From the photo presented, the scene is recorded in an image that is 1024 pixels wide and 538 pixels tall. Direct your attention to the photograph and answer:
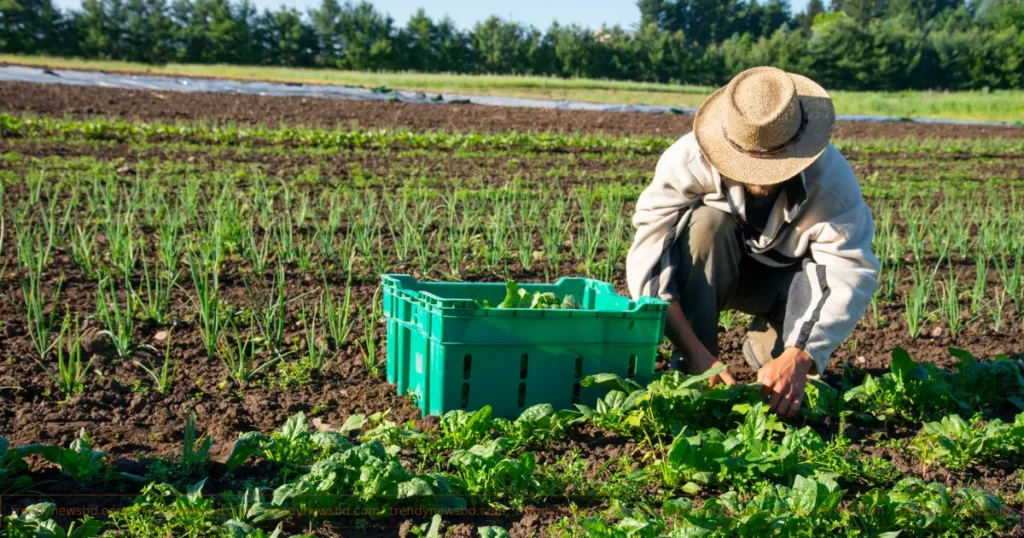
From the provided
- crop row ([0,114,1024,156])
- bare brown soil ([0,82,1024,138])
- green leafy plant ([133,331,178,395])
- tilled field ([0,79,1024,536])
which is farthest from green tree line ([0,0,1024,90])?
green leafy plant ([133,331,178,395])

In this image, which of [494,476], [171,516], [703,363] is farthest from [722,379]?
[171,516]

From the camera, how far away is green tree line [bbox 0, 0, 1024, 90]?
38000 mm

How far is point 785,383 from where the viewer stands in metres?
2.49

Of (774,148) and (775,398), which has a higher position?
(774,148)

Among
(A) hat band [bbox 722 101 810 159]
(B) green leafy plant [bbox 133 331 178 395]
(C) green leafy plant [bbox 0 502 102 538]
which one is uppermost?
(A) hat band [bbox 722 101 810 159]

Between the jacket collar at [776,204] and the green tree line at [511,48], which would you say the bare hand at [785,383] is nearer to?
the jacket collar at [776,204]

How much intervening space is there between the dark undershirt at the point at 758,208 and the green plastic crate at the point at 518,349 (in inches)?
20.2

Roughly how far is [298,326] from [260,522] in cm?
157

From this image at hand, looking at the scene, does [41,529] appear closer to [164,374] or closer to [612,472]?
[164,374]

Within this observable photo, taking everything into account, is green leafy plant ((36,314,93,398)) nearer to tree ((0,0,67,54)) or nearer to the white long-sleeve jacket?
the white long-sleeve jacket

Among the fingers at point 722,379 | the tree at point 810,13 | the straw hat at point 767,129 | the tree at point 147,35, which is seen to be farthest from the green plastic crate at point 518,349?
the tree at point 810,13

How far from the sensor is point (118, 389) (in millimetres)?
2668

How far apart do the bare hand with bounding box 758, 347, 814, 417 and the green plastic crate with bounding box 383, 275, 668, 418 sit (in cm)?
32

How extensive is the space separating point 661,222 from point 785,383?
2.07 ft
